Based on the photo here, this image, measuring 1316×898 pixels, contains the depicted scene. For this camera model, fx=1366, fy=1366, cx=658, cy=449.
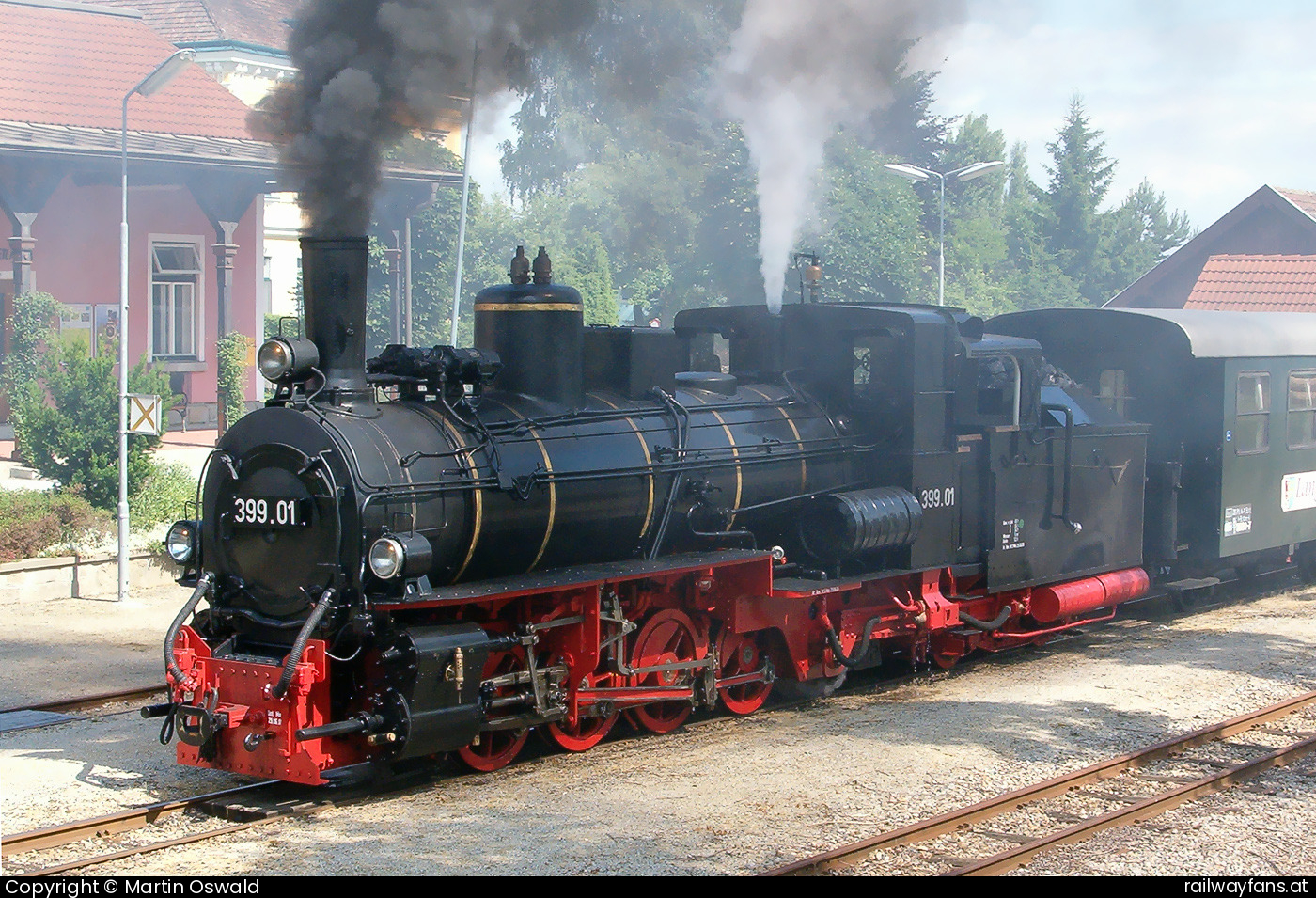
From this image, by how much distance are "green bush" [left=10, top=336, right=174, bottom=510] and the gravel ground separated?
6.80 meters

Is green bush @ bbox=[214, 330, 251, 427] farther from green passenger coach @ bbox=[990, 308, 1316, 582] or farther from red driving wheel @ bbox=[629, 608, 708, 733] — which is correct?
red driving wheel @ bbox=[629, 608, 708, 733]

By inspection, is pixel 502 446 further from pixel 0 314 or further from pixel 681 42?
pixel 0 314

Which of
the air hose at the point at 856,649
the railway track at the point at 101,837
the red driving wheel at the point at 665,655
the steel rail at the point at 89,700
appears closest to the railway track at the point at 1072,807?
the air hose at the point at 856,649

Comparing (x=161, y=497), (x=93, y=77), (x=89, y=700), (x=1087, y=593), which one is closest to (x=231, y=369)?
(x=93, y=77)

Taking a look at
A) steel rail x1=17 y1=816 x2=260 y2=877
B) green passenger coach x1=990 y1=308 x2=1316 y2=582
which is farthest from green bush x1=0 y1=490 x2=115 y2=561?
green passenger coach x1=990 y1=308 x2=1316 y2=582

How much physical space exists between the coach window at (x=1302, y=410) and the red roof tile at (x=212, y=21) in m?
29.9

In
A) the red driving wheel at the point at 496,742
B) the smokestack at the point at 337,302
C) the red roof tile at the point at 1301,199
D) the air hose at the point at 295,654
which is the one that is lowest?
the red driving wheel at the point at 496,742

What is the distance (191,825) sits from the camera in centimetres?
704

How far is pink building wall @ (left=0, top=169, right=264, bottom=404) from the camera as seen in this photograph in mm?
22562

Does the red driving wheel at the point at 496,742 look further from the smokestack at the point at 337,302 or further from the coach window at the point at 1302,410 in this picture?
the coach window at the point at 1302,410

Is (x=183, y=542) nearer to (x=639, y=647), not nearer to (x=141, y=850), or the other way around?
(x=141, y=850)

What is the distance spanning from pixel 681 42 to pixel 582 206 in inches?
763

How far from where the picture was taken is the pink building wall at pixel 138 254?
22562mm

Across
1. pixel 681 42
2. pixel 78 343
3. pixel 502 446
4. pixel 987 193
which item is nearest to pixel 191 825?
pixel 502 446
